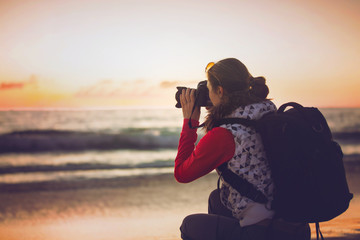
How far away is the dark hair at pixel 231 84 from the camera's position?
4.69 feet

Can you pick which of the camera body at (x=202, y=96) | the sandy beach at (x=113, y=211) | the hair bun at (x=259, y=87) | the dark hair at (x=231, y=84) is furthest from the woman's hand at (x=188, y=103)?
the sandy beach at (x=113, y=211)

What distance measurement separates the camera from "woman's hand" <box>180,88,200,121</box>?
1.60m

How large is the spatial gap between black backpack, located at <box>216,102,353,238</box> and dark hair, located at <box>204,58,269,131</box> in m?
0.08

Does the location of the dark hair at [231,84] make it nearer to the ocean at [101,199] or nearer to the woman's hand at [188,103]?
the woman's hand at [188,103]

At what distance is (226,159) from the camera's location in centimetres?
137

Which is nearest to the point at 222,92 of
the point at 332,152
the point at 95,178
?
the point at 332,152

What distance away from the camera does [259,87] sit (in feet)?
5.00

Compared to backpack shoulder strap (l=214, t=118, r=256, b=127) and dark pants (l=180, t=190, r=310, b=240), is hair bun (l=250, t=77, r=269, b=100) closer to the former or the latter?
backpack shoulder strap (l=214, t=118, r=256, b=127)

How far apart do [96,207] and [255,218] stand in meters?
3.09

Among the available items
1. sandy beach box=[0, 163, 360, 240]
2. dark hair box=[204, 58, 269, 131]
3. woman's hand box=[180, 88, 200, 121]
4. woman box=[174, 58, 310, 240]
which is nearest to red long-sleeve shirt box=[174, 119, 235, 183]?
woman box=[174, 58, 310, 240]

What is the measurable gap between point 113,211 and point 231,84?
9.72 feet

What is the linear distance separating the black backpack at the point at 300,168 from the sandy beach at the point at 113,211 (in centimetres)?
175

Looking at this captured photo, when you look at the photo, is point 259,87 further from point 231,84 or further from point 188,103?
point 188,103

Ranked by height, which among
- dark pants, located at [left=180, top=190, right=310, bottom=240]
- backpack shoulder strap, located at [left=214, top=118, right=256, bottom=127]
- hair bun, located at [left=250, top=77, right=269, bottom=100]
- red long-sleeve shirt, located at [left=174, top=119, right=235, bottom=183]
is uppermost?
hair bun, located at [left=250, top=77, right=269, bottom=100]
